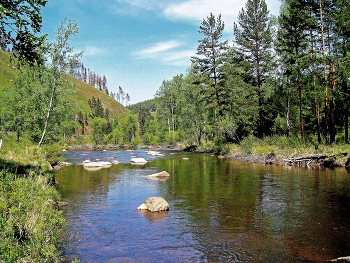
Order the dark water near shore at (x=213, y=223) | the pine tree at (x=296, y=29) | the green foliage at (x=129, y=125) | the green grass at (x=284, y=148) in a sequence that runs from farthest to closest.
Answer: the green foliage at (x=129, y=125), the pine tree at (x=296, y=29), the green grass at (x=284, y=148), the dark water near shore at (x=213, y=223)

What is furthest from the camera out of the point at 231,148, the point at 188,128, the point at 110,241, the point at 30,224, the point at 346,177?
the point at 188,128

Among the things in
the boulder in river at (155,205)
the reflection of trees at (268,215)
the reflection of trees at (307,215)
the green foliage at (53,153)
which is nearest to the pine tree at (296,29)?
the reflection of trees at (307,215)

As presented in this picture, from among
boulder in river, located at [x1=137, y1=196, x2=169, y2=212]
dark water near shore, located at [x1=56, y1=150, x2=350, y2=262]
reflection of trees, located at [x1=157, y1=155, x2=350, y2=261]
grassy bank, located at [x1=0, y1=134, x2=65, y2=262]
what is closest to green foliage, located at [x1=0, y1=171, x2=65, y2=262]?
grassy bank, located at [x1=0, y1=134, x2=65, y2=262]

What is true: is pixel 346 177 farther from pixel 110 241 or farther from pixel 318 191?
pixel 110 241

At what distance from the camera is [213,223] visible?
10.1 m

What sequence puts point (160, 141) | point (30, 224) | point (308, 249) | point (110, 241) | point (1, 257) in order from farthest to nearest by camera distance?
point (160, 141) → point (110, 241) → point (308, 249) → point (30, 224) → point (1, 257)

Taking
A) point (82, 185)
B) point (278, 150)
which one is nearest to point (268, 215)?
point (82, 185)

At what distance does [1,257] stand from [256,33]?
4058 centimetres

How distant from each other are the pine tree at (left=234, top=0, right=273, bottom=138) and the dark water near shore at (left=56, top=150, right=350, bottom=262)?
2428 centimetres

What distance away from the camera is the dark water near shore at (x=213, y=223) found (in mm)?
7523

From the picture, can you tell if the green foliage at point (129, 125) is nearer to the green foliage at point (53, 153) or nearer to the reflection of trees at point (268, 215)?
the green foliage at point (53, 153)

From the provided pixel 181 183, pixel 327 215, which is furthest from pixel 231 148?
pixel 327 215

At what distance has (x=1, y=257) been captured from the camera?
520 cm

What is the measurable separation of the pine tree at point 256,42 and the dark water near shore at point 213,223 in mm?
24283
